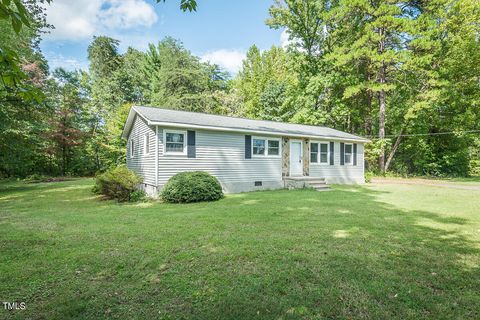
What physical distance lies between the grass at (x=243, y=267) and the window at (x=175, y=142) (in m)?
4.23

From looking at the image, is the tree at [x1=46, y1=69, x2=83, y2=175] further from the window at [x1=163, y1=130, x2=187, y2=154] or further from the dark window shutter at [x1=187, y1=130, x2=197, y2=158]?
the dark window shutter at [x1=187, y1=130, x2=197, y2=158]

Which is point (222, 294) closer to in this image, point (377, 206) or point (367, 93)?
point (377, 206)

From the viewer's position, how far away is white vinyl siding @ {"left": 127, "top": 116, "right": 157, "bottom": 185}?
1042 centimetres

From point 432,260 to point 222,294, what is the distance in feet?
10.4

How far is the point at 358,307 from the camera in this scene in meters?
2.64

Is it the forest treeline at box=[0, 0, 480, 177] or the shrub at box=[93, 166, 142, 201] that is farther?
the forest treeline at box=[0, 0, 480, 177]

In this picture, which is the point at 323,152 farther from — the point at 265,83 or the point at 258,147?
the point at 265,83

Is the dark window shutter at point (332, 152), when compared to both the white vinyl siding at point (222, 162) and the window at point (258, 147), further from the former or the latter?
the window at point (258, 147)

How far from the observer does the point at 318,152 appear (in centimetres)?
1460

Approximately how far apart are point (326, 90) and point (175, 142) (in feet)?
60.5

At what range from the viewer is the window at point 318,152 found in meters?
14.4

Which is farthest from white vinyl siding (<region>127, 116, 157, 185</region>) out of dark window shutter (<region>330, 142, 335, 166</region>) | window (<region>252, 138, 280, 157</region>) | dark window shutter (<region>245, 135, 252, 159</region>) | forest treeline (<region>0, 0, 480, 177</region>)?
dark window shutter (<region>330, 142, 335, 166</region>)

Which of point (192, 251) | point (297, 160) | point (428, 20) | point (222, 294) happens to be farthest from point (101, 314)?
point (428, 20)

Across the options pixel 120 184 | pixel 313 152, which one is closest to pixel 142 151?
pixel 120 184
